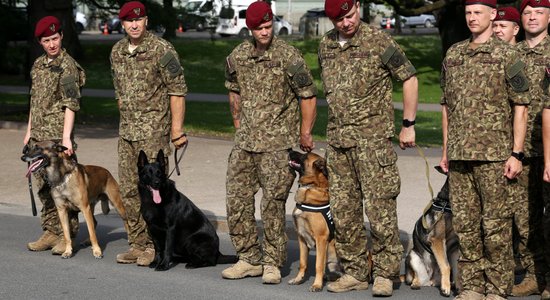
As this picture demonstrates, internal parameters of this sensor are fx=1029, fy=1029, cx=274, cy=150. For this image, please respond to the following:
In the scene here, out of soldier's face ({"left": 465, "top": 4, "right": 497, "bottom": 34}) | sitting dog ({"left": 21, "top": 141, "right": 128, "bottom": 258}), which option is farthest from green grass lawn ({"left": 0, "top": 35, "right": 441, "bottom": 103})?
soldier's face ({"left": 465, "top": 4, "right": 497, "bottom": 34})

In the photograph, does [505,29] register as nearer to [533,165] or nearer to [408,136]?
[533,165]

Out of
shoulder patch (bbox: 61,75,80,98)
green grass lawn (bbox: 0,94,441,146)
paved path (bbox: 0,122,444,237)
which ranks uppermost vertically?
shoulder patch (bbox: 61,75,80,98)

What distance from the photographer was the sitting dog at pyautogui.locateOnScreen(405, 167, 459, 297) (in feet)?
25.3

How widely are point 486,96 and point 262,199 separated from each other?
6.92 ft

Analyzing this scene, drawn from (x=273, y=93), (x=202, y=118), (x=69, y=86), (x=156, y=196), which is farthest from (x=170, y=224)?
(x=202, y=118)

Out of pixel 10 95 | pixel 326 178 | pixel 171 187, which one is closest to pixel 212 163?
pixel 171 187

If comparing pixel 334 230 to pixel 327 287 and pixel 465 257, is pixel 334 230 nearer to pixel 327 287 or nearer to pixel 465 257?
pixel 327 287

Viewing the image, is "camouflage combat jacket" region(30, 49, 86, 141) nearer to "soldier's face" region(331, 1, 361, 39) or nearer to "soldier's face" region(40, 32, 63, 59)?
"soldier's face" region(40, 32, 63, 59)

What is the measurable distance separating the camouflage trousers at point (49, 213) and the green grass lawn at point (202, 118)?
8370mm

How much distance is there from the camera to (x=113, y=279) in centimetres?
855

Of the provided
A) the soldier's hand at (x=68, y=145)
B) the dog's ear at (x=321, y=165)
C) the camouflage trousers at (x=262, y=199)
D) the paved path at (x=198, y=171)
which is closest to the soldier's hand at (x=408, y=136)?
the dog's ear at (x=321, y=165)

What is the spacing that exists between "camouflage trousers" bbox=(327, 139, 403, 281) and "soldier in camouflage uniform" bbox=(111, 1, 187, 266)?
5.53 ft

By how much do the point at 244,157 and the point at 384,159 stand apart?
123 centimetres

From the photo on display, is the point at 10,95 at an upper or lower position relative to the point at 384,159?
lower
